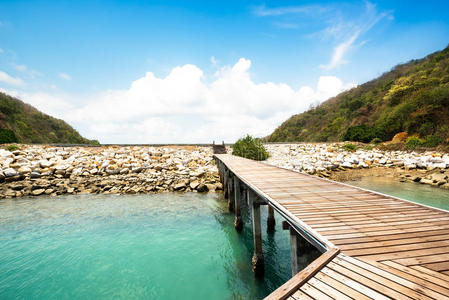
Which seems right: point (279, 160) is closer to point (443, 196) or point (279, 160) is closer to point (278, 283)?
point (443, 196)

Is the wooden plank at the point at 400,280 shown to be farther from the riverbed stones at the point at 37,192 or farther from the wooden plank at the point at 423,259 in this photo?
the riverbed stones at the point at 37,192

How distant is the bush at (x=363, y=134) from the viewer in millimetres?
24930

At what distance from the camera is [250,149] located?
19750 mm

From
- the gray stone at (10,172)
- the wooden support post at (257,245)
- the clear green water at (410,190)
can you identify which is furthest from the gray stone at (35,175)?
the clear green water at (410,190)

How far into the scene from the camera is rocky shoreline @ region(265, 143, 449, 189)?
45.7ft

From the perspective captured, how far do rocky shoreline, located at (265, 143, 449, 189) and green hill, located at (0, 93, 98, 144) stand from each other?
3273 centimetres

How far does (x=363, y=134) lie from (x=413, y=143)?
229 inches

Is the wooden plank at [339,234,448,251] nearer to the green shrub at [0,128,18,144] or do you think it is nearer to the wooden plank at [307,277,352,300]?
the wooden plank at [307,277,352,300]

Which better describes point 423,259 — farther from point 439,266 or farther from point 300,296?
point 300,296

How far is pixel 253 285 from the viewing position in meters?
4.97

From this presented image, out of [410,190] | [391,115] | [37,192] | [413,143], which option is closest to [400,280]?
[410,190]

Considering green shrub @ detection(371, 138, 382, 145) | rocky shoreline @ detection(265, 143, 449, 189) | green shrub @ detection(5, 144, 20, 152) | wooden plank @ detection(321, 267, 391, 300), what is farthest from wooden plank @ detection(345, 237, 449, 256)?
green shrub @ detection(371, 138, 382, 145)

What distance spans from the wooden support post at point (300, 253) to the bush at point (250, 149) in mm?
16355

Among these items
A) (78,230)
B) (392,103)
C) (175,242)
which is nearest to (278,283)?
(175,242)
